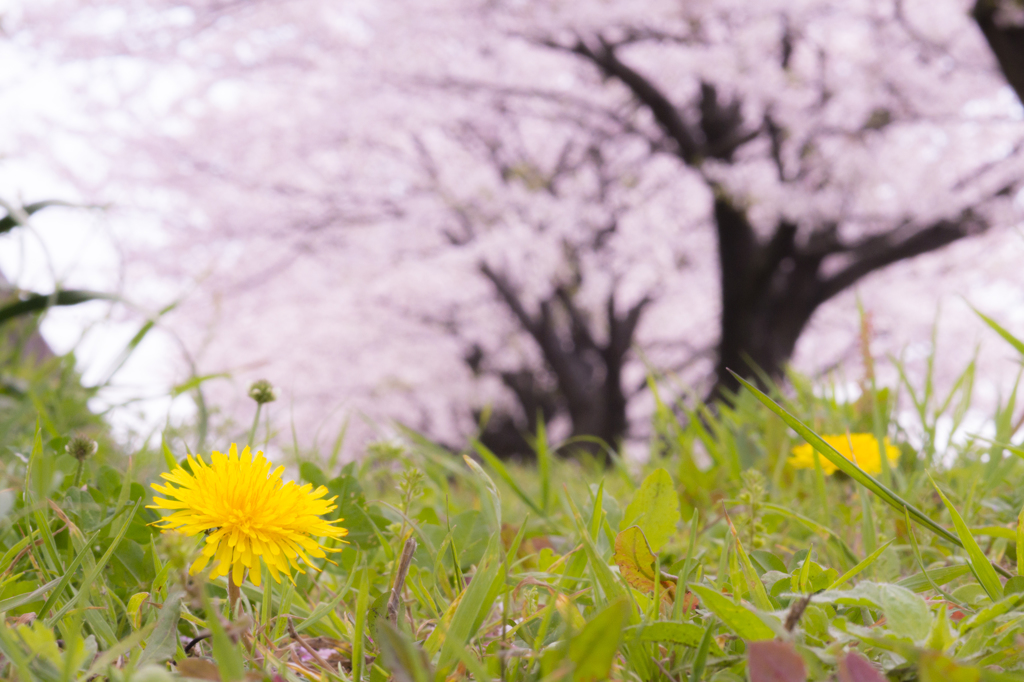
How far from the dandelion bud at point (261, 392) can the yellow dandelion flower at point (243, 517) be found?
0.13 meters

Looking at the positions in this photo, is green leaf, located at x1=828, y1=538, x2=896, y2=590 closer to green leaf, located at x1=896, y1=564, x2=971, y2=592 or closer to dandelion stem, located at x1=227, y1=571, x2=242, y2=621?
green leaf, located at x1=896, y1=564, x2=971, y2=592


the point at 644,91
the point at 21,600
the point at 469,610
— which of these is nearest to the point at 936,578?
the point at 469,610

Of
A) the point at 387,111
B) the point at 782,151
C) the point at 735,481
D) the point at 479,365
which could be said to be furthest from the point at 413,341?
the point at 735,481

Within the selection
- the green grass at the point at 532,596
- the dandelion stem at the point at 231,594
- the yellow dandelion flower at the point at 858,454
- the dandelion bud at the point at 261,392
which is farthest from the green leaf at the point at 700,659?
the yellow dandelion flower at the point at 858,454

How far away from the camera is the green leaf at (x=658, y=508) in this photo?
1.47 ft

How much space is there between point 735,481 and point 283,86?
5696 millimetres

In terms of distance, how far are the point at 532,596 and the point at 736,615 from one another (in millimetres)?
127

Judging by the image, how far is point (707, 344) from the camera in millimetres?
8328

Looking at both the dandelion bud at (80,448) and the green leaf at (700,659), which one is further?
the dandelion bud at (80,448)

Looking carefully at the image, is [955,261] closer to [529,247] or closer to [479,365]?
[529,247]

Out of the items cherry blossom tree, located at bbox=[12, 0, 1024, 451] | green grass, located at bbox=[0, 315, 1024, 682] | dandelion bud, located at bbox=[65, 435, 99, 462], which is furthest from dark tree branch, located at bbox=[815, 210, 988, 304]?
dandelion bud, located at bbox=[65, 435, 99, 462]

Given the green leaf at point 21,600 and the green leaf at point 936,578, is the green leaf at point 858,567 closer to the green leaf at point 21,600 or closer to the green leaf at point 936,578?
the green leaf at point 936,578

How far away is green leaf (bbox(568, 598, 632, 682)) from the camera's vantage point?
25 centimetres

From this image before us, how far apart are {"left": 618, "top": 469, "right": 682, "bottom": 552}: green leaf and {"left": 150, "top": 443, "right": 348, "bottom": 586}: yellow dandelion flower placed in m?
0.20
